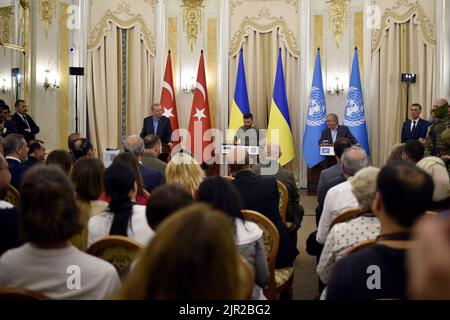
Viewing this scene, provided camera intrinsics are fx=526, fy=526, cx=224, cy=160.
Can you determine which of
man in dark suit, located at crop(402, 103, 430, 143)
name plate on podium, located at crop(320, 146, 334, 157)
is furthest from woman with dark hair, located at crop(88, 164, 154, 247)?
man in dark suit, located at crop(402, 103, 430, 143)

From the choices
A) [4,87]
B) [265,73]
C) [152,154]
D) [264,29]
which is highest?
[264,29]

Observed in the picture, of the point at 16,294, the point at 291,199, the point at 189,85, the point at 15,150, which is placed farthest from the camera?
the point at 189,85

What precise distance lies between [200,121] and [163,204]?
7476 mm

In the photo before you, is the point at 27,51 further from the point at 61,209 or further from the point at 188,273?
the point at 188,273

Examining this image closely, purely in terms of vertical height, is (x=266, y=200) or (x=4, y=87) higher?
(x=4, y=87)

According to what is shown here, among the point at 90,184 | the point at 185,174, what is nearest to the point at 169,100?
the point at 185,174

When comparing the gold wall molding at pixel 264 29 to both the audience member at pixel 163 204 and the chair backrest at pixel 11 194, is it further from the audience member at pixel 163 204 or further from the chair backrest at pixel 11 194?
the audience member at pixel 163 204

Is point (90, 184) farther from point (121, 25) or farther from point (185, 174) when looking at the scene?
point (121, 25)

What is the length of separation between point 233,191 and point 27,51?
6998mm

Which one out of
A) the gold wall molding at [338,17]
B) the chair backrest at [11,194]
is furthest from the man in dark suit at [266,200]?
the gold wall molding at [338,17]

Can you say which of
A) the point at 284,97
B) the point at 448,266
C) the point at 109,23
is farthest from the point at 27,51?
the point at 448,266

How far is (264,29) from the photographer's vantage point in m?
9.79

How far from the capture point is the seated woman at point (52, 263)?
1.70 meters

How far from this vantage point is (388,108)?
29.8ft
